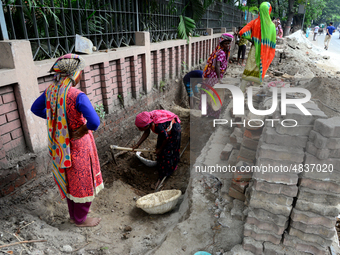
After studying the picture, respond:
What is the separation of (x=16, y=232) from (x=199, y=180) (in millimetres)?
1980

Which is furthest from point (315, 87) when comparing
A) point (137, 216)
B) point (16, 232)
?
point (16, 232)

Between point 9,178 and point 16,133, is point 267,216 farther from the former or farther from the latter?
point 16,133

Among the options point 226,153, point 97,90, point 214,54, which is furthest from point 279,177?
point 214,54

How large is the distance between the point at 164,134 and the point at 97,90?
4.72 ft

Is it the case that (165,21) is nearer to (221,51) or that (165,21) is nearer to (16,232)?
(221,51)

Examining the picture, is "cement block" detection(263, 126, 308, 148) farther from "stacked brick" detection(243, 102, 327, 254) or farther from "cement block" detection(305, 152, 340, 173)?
"cement block" detection(305, 152, 340, 173)

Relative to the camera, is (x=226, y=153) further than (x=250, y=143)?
Yes

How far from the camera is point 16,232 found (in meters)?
2.36

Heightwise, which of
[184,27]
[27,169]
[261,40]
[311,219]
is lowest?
[27,169]

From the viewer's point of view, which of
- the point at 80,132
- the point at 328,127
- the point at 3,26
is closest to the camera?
the point at 328,127

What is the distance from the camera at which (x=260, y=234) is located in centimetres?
205

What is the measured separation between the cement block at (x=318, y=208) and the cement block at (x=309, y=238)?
0.21 metres

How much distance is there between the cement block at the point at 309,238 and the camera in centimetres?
196

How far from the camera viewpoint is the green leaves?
6933mm
